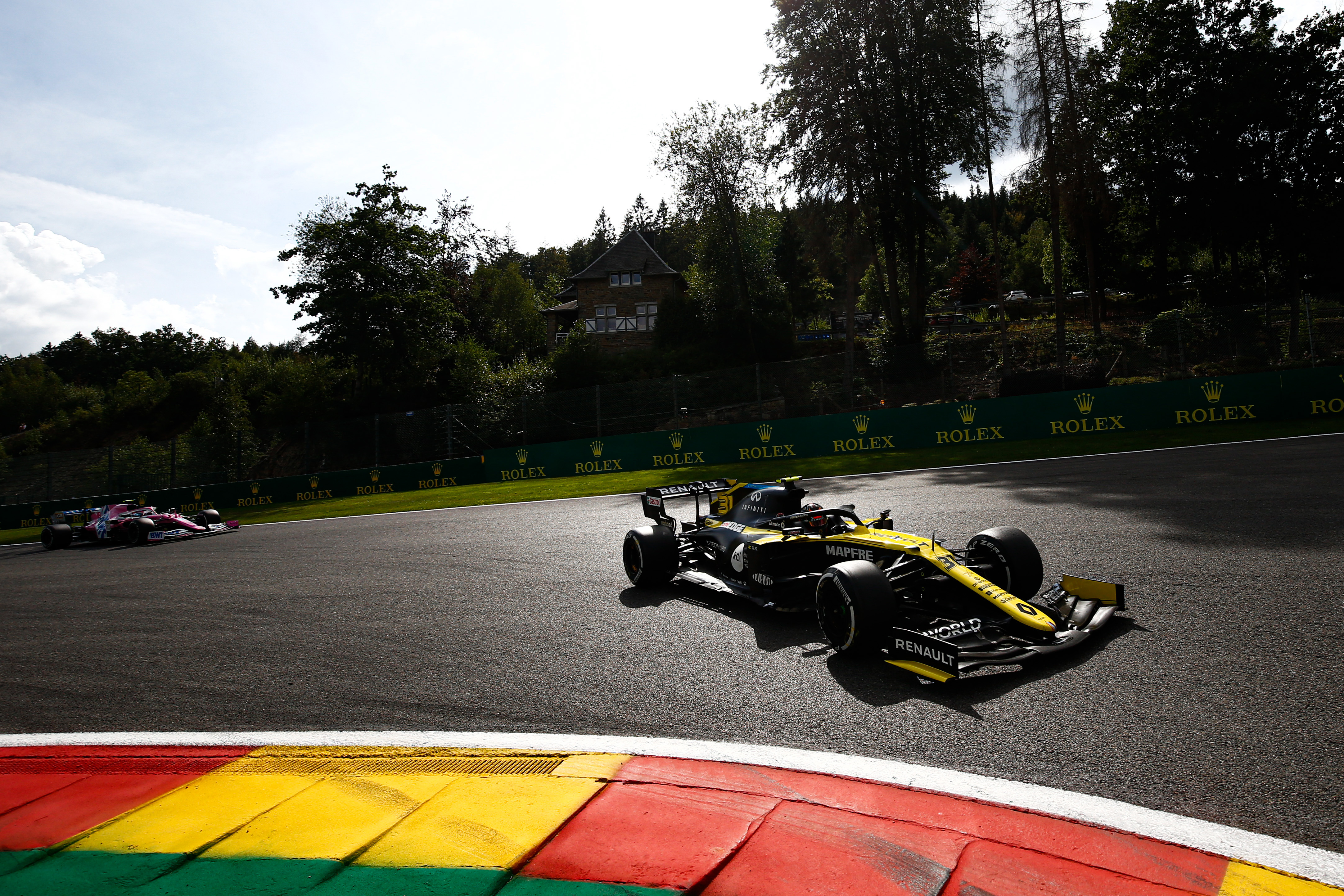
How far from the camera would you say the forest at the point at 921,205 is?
28.8m

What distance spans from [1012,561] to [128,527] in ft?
58.5

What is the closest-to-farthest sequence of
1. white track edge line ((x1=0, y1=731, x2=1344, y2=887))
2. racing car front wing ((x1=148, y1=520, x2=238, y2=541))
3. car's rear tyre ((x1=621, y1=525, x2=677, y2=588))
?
white track edge line ((x1=0, y1=731, x2=1344, y2=887)) < car's rear tyre ((x1=621, y1=525, x2=677, y2=588)) < racing car front wing ((x1=148, y1=520, x2=238, y2=541))

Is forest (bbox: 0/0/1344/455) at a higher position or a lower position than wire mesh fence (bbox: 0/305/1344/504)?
higher

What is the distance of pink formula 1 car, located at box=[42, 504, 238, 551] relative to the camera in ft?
52.9

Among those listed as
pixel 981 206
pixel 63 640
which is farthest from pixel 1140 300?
pixel 981 206

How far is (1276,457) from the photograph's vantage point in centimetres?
1205

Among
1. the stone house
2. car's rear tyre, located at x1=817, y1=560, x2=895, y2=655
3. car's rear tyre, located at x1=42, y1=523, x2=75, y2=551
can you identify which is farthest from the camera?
the stone house

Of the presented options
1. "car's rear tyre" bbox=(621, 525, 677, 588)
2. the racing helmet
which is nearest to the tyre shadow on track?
the racing helmet

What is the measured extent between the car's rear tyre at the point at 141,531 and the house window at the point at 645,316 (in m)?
40.1

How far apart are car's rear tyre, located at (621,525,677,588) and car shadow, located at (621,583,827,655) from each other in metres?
0.10

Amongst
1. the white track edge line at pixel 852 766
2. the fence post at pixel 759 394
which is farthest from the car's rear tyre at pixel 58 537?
the fence post at pixel 759 394

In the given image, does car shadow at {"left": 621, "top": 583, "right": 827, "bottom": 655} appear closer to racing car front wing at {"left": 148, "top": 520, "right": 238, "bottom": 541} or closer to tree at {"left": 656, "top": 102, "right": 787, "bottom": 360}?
racing car front wing at {"left": 148, "top": 520, "right": 238, "bottom": 541}

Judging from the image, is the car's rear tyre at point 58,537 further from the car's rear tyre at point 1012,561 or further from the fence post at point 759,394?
the car's rear tyre at point 1012,561

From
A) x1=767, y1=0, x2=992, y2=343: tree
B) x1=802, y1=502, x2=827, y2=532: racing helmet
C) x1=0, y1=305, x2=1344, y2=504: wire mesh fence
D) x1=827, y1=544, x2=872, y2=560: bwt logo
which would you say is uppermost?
x1=767, y1=0, x2=992, y2=343: tree
